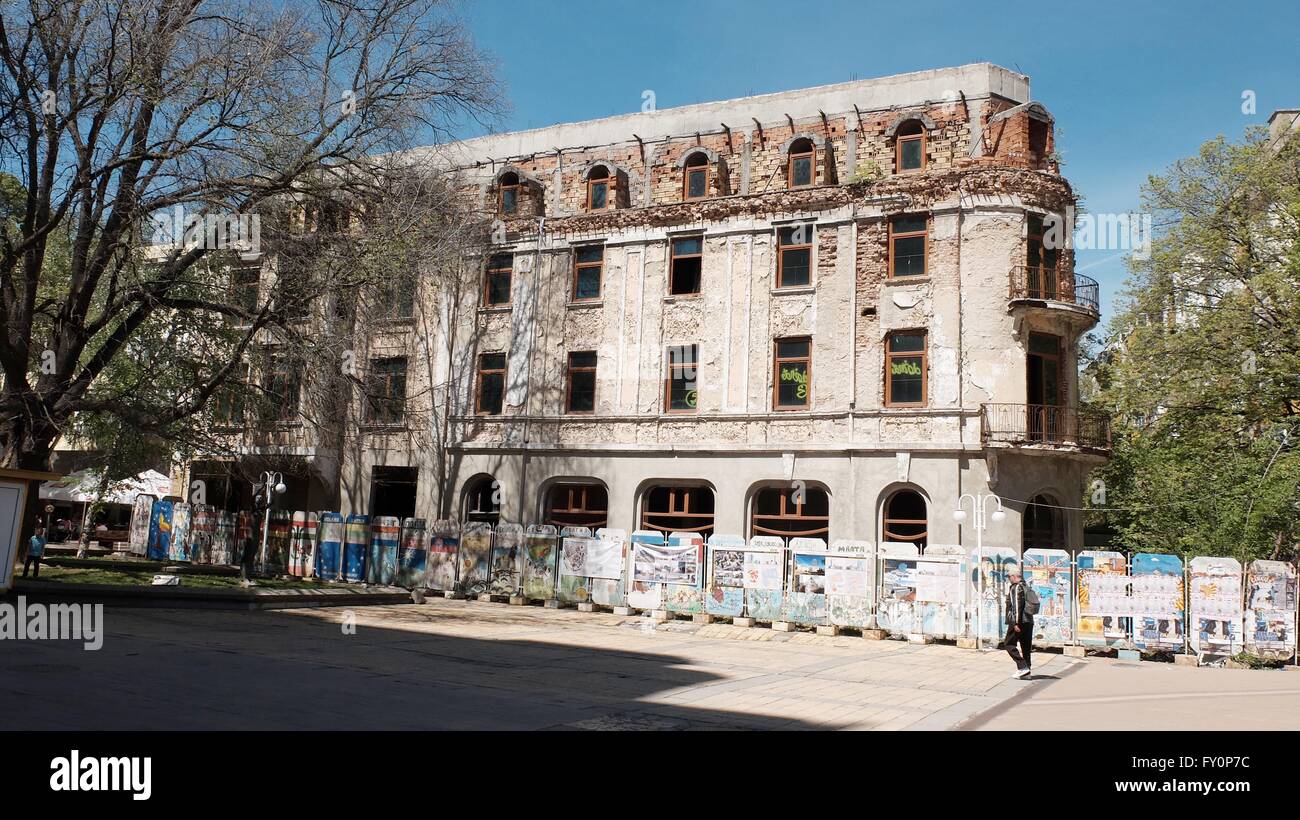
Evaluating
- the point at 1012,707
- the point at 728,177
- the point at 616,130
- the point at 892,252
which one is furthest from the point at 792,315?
the point at 1012,707

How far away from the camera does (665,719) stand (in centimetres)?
1050

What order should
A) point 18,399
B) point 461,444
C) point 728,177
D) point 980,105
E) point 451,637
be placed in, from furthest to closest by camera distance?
point 461,444 < point 728,177 < point 980,105 < point 18,399 < point 451,637

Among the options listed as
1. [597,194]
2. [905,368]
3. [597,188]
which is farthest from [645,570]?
[597,188]

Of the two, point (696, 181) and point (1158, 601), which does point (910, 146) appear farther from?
point (1158, 601)

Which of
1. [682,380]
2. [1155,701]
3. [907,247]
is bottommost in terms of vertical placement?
[1155,701]

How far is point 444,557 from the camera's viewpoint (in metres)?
29.7

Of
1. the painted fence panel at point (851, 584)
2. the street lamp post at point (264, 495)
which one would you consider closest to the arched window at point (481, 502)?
the street lamp post at point (264, 495)

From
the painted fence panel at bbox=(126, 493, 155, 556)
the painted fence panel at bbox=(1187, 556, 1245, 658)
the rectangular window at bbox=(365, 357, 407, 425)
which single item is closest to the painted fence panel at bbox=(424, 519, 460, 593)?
the rectangular window at bbox=(365, 357, 407, 425)

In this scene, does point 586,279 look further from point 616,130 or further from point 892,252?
point 892,252

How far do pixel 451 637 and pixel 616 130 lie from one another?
2066 cm

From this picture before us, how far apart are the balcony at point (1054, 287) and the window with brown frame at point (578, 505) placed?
13.9m

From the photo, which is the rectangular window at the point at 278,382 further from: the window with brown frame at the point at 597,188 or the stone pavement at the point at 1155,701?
the stone pavement at the point at 1155,701

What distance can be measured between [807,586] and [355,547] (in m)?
15.3

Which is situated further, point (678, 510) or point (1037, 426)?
point (678, 510)
